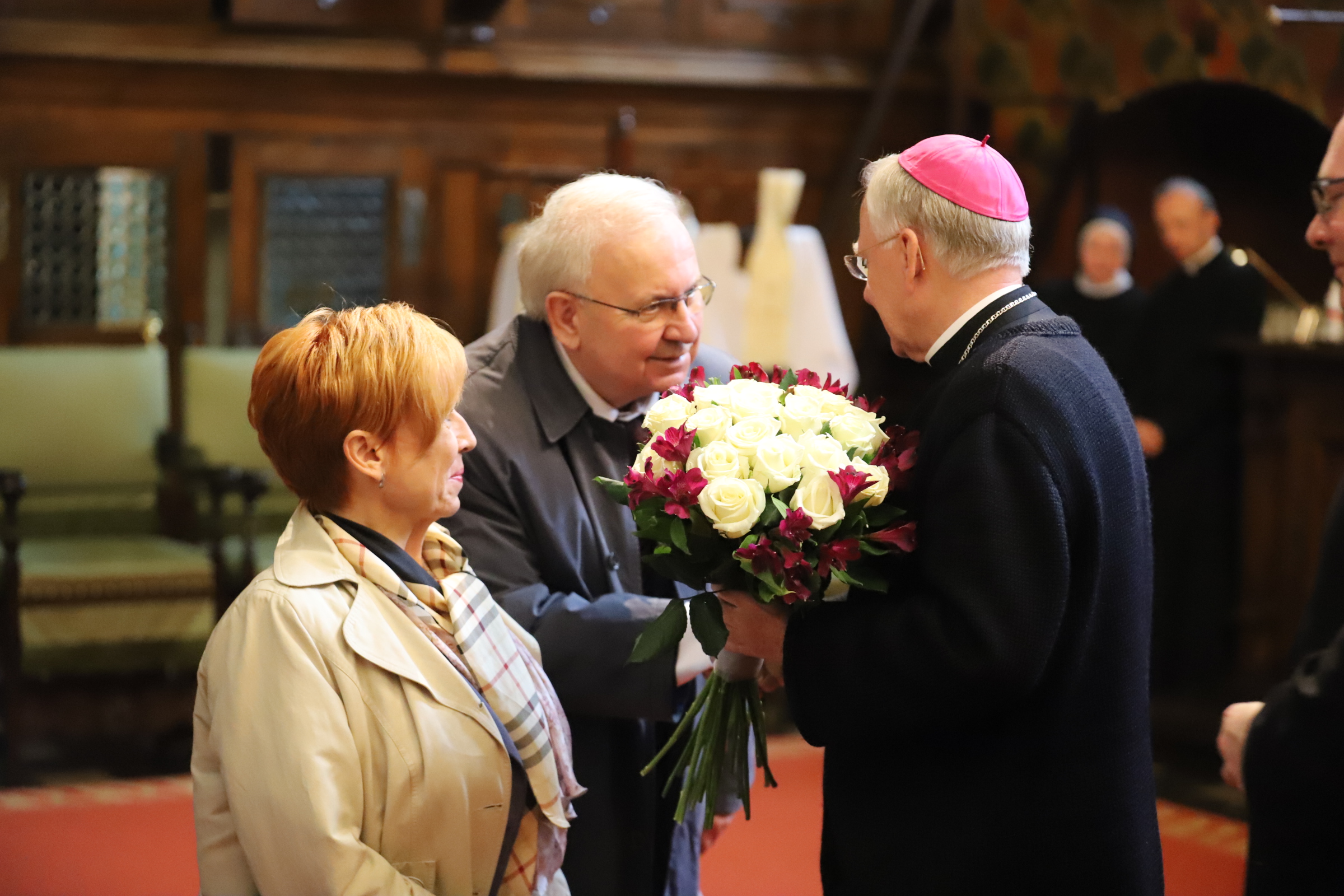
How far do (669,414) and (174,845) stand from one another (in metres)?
2.80

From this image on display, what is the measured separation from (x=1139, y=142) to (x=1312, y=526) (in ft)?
8.67

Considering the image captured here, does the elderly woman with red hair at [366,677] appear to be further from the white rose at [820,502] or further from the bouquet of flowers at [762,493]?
the white rose at [820,502]

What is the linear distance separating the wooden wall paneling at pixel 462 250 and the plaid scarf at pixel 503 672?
172 inches

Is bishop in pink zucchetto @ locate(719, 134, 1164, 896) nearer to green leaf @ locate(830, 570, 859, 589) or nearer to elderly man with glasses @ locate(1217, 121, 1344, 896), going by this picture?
green leaf @ locate(830, 570, 859, 589)

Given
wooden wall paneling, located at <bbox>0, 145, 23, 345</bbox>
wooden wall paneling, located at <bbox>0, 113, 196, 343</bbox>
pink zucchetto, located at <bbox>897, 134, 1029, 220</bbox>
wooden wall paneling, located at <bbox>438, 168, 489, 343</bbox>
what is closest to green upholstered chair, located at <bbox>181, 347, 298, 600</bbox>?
wooden wall paneling, located at <bbox>0, 113, 196, 343</bbox>

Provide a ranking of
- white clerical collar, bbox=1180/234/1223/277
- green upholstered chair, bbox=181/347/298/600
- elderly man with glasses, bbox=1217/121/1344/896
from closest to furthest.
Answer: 1. elderly man with glasses, bbox=1217/121/1344/896
2. green upholstered chair, bbox=181/347/298/600
3. white clerical collar, bbox=1180/234/1223/277

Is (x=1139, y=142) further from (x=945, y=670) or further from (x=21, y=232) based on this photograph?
(x=945, y=670)

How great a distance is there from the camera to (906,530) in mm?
1849

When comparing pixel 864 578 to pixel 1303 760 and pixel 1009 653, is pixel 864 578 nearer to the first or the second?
pixel 1009 653

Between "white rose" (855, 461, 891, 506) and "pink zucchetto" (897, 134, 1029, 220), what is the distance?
14.2 inches

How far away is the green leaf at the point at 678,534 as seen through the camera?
1862 millimetres

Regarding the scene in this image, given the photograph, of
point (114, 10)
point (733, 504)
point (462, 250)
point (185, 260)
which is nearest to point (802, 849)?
point (733, 504)

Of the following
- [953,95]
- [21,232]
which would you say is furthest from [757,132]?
[21,232]

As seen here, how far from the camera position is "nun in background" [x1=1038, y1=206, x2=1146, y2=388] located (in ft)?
20.9
